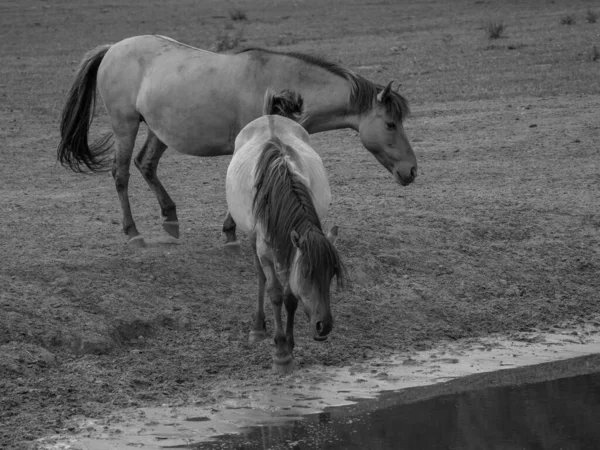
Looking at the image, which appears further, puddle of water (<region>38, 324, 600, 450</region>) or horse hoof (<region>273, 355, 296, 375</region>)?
horse hoof (<region>273, 355, 296, 375</region>)

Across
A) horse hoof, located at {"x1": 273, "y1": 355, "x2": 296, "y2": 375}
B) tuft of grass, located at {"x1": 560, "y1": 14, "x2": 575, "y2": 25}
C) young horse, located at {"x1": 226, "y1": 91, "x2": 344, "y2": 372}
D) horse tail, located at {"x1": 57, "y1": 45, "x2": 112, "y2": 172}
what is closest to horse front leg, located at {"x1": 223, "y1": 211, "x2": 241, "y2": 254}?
young horse, located at {"x1": 226, "y1": 91, "x2": 344, "y2": 372}

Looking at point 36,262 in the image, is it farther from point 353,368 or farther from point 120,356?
point 353,368

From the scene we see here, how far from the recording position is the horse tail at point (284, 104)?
24.3 ft

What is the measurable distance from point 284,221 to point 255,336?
44.2 inches

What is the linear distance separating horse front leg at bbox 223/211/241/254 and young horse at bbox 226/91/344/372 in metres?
1.17

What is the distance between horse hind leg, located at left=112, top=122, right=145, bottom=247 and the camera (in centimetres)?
809

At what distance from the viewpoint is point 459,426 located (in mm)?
5445

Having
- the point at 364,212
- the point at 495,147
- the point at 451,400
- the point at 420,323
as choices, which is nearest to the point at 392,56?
the point at 495,147

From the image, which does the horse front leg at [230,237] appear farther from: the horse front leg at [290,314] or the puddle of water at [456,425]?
the puddle of water at [456,425]

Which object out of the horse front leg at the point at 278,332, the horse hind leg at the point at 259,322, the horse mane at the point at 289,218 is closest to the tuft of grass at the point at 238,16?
the horse hind leg at the point at 259,322

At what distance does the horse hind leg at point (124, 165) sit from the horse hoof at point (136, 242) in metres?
0.08

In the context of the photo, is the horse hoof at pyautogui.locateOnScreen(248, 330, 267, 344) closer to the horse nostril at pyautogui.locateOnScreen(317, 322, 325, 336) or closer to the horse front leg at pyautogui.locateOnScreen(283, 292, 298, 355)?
the horse front leg at pyautogui.locateOnScreen(283, 292, 298, 355)

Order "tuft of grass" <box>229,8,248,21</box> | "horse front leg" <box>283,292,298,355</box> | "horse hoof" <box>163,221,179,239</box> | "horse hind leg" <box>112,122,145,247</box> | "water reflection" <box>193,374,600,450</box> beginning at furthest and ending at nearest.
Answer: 1. "tuft of grass" <box>229,8,248,21</box>
2. "horse hoof" <box>163,221,179,239</box>
3. "horse hind leg" <box>112,122,145,247</box>
4. "horse front leg" <box>283,292,298,355</box>
5. "water reflection" <box>193,374,600,450</box>

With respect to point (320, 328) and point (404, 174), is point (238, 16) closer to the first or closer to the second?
point (404, 174)
